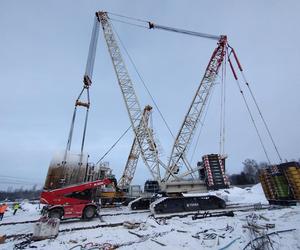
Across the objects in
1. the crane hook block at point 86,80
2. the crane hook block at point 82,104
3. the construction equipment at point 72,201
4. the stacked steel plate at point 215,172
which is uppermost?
the crane hook block at point 86,80

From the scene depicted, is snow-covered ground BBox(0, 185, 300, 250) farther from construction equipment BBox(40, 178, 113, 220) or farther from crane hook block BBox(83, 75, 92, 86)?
crane hook block BBox(83, 75, 92, 86)

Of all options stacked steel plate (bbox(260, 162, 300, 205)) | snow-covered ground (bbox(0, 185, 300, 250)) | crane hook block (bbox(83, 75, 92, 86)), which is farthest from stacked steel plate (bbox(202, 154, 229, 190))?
crane hook block (bbox(83, 75, 92, 86))

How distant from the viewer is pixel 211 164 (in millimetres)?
16016

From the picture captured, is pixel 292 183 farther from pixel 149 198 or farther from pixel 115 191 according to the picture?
pixel 115 191

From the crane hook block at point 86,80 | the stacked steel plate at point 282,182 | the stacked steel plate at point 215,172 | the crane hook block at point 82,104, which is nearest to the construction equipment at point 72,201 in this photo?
the crane hook block at point 82,104

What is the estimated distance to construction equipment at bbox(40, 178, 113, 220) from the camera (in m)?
11.6

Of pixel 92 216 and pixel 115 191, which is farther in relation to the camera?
pixel 115 191

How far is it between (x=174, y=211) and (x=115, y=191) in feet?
33.8

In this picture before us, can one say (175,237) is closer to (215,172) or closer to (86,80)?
(215,172)

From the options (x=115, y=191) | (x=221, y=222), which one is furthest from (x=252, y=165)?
(x=221, y=222)

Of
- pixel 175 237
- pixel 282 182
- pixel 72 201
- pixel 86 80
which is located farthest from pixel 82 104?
pixel 282 182

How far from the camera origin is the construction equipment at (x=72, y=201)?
38.0ft

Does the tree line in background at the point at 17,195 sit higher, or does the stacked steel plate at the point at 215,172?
the tree line in background at the point at 17,195

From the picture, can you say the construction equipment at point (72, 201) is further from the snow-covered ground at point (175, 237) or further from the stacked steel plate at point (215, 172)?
the stacked steel plate at point (215, 172)
